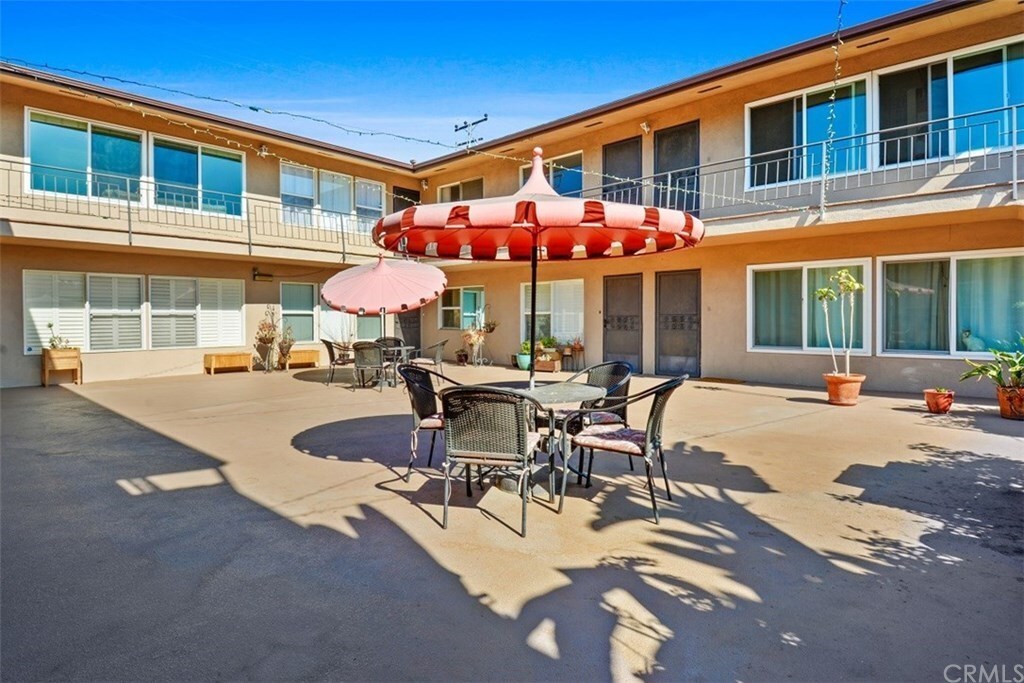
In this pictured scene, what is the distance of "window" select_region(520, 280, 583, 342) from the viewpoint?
1573 cm

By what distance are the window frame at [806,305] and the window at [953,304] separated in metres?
0.26

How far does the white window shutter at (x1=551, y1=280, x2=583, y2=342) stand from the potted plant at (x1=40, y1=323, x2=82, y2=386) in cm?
1173

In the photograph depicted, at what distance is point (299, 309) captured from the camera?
17281 millimetres

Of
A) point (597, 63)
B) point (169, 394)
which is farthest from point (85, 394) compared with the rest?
point (597, 63)

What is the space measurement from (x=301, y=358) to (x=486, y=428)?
14.0 m

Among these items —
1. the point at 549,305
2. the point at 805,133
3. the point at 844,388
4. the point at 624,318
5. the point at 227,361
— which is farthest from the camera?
the point at 549,305

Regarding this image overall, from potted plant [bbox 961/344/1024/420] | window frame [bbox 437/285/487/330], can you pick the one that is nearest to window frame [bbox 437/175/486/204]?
window frame [bbox 437/285/487/330]

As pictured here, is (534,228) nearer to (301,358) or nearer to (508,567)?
(508,567)

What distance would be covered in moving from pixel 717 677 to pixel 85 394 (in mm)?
12943

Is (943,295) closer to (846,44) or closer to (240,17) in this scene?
(846,44)

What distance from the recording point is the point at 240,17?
410 inches

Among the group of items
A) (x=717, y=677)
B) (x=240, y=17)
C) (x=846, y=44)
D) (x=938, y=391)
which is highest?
(x=240, y=17)

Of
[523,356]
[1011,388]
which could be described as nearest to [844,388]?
[1011,388]

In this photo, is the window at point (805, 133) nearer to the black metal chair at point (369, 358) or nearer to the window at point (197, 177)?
the black metal chair at point (369, 358)
